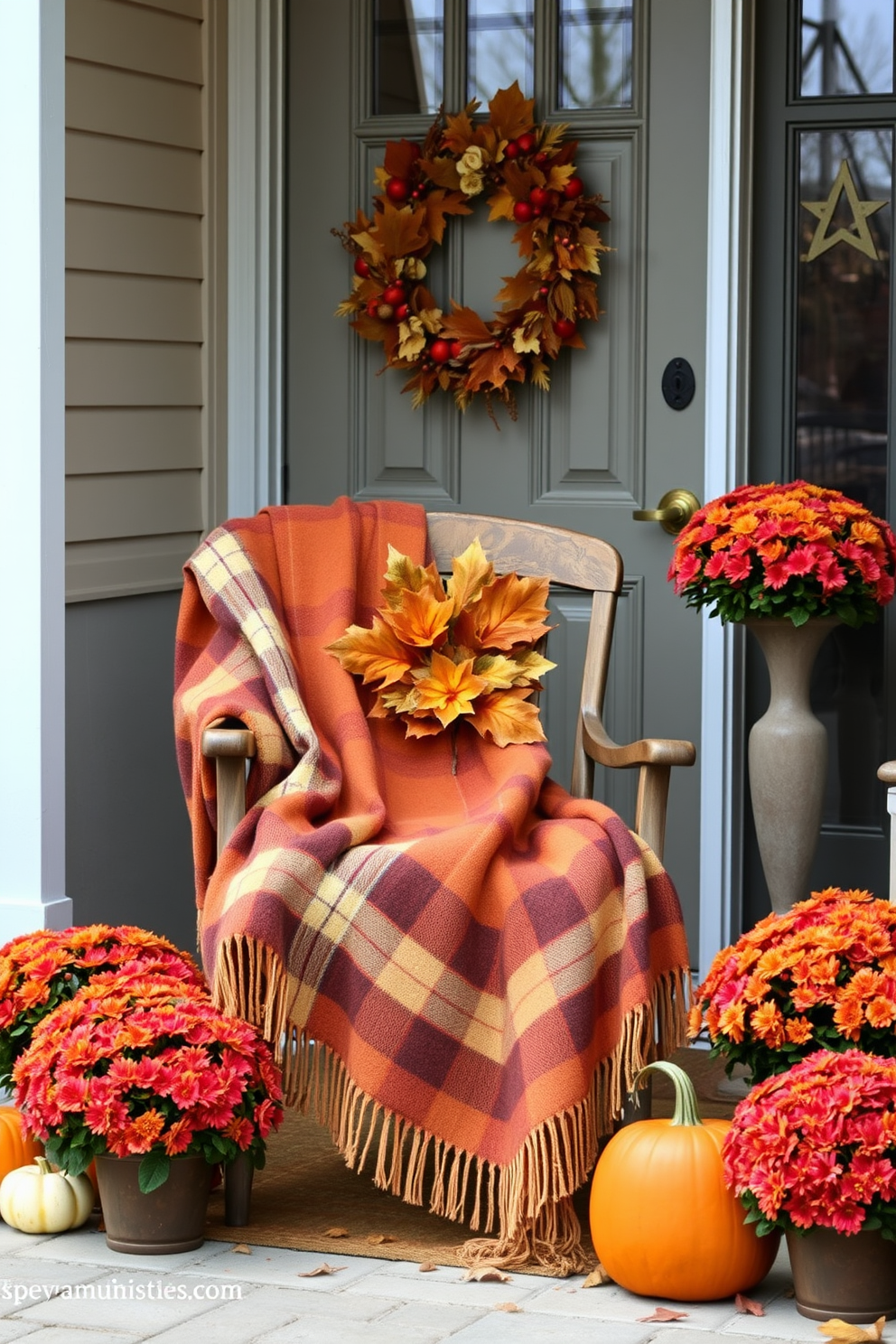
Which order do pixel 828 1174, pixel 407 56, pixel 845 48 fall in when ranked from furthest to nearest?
pixel 407 56 → pixel 845 48 → pixel 828 1174

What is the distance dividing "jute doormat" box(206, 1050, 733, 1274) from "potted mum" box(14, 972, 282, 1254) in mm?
131

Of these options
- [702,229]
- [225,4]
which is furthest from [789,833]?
[225,4]

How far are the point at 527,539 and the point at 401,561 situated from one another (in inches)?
10.4

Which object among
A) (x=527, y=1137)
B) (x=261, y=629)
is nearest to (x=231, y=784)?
(x=261, y=629)

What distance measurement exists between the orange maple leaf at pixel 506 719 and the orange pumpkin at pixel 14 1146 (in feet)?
3.01

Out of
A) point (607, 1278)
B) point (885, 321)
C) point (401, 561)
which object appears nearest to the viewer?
point (607, 1278)

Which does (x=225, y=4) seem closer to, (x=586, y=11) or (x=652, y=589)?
(x=586, y=11)

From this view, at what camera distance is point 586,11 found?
3.64 meters

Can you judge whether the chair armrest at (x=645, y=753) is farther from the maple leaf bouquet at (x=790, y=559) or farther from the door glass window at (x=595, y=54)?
the door glass window at (x=595, y=54)

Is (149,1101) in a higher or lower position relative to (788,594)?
lower

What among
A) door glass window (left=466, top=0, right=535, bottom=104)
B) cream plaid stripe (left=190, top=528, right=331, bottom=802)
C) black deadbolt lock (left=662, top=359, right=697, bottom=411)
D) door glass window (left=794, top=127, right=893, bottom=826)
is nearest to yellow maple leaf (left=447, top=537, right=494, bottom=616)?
cream plaid stripe (left=190, top=528, right=331, bottom=802)

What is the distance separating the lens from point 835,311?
141 inches

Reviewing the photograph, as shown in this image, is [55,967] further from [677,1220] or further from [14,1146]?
[677,1220]

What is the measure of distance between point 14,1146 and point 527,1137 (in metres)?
0.73
